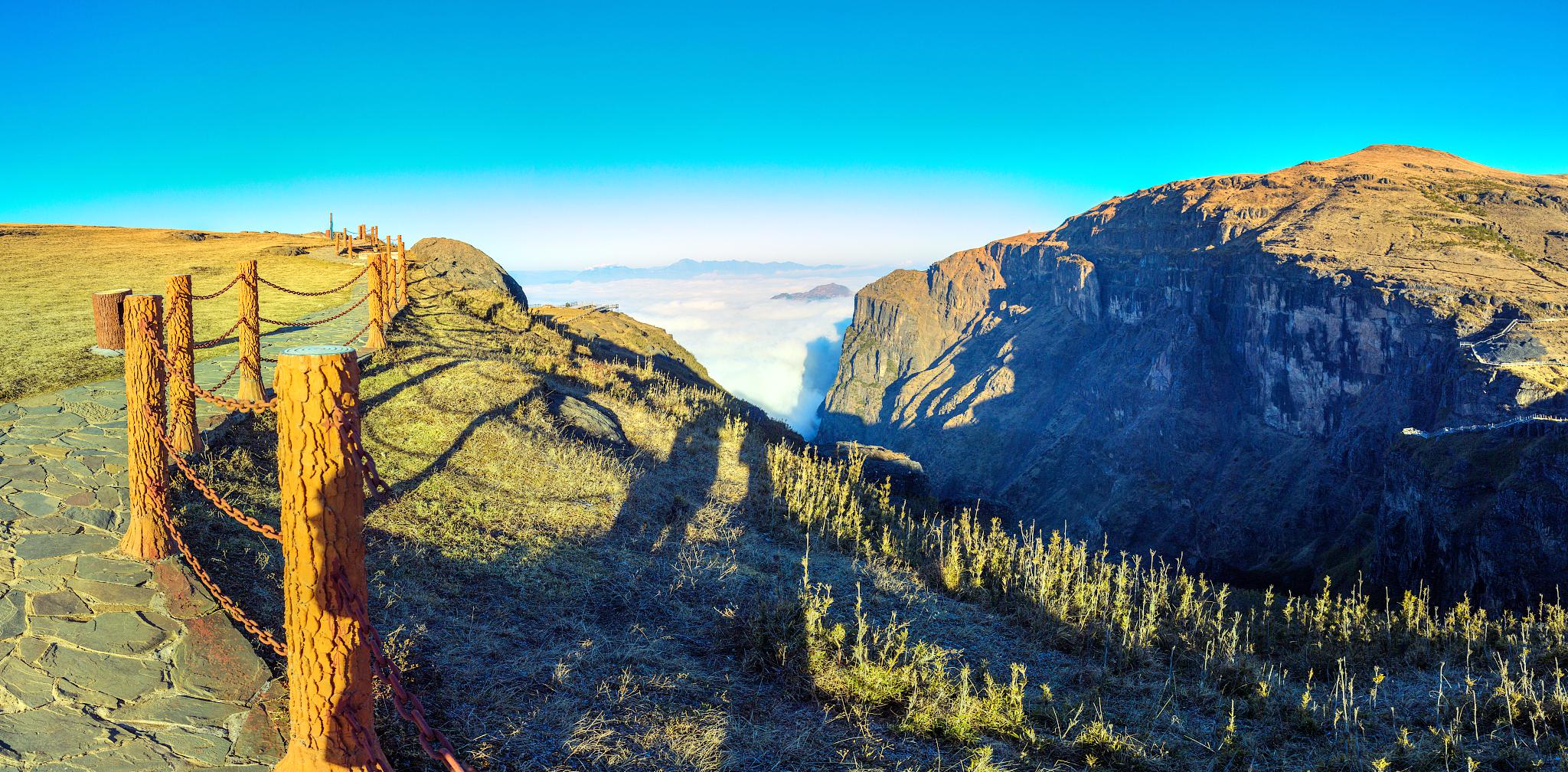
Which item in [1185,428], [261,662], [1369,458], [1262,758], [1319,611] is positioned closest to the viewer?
[261,662]

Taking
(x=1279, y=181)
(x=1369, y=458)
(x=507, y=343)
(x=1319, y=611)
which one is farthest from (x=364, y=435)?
(x=1279, y=181)

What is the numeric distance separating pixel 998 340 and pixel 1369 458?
305ft

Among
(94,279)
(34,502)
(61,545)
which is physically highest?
(94,279)

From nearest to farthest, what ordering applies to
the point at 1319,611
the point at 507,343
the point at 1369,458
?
the point at 1319,611 → the point at 507,343 → the point at 1369,458

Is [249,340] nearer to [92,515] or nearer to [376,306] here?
[376,306]

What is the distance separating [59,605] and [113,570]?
430 mm

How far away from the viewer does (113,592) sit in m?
4.98

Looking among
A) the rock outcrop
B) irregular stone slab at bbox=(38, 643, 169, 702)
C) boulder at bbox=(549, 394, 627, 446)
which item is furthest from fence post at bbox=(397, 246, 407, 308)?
irregular stone slab at bbox=(38, 643, 169, 702)

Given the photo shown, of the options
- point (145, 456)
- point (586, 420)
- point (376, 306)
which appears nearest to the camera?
point (145, 456)

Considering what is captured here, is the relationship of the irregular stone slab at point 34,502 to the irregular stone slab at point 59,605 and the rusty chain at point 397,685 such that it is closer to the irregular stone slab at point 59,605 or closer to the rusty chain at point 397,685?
the irregular stone slab at point 59,605

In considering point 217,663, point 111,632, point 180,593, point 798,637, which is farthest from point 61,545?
point 798,637

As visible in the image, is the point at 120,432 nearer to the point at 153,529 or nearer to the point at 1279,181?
the point at 153,529

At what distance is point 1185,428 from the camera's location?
9256 cm

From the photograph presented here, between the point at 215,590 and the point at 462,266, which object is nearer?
the point at 215,590
